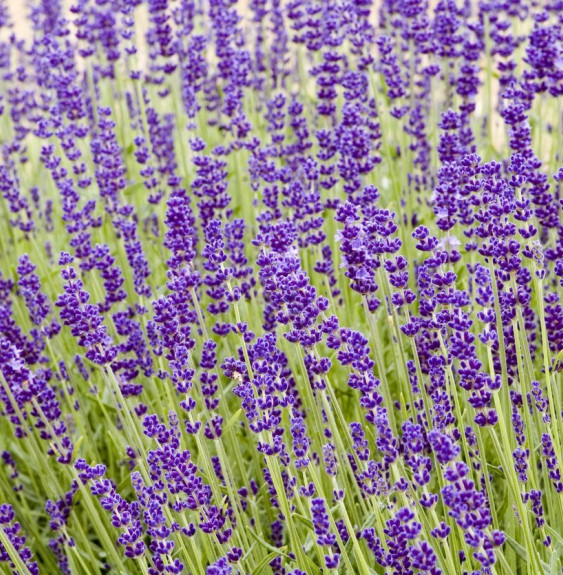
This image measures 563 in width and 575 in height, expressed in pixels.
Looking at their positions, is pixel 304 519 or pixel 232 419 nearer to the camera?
pixel 304 519

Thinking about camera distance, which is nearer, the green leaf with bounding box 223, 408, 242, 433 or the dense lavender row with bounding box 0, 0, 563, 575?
the dense lavender row with bounding box 0, 0, 563, 575

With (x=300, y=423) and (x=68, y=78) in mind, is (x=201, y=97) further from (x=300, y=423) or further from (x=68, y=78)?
(x=300, y=423)

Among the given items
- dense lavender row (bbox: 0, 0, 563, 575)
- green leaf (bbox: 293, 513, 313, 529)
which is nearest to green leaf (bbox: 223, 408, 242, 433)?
dense lavender row (bbox: 0, 0, 563, 575)

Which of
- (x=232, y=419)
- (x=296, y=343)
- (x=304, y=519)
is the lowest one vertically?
(x=304, y=519)

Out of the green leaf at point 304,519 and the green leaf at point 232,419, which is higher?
the green leaf at point 232,419

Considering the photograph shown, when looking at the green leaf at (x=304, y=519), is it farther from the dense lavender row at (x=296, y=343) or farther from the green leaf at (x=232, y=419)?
the green leaf at (x=232, y=419)

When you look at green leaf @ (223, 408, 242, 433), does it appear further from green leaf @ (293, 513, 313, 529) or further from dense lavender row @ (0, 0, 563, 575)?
green leaf @ (293, 513, 313, 529)

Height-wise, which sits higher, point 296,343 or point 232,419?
point 296,343

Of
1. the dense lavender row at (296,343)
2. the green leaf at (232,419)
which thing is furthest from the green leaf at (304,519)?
the green leaf at (232,419)

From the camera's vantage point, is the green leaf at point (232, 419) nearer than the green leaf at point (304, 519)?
No
